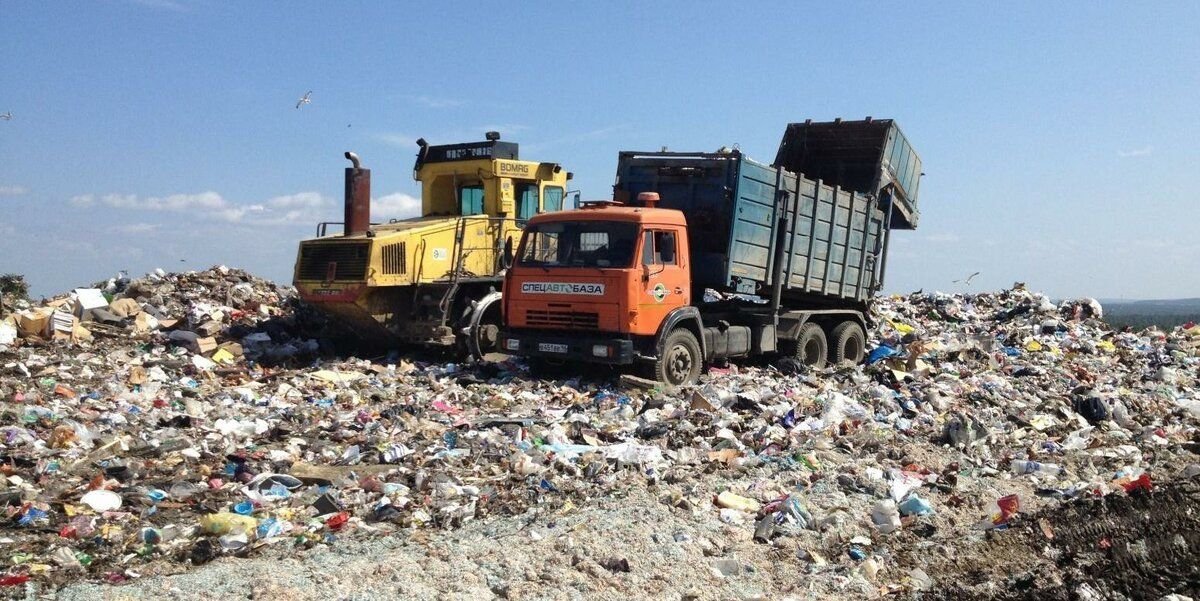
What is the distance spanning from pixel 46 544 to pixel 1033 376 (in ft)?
31.7

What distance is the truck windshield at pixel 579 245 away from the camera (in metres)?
9.11

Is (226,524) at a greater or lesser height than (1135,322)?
lesser

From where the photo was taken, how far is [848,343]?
12562 millimetres

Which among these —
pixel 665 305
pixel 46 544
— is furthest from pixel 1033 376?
pixel 46 544

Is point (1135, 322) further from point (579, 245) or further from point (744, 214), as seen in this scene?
point (579, 245)

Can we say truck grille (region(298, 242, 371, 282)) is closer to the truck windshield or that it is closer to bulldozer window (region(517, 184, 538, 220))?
the truck windshield

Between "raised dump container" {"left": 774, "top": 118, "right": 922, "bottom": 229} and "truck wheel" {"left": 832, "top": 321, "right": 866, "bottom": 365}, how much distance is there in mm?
1692

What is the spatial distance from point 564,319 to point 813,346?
12.5ft

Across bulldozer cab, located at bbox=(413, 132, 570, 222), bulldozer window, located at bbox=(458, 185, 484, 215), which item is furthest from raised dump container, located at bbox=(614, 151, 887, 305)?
bulldozer window, located at bbox=(458, 185, 484, 215)

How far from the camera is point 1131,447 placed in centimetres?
715

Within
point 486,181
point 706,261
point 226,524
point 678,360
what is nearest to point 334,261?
point 486,181

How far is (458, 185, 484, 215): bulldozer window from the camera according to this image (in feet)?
37.4

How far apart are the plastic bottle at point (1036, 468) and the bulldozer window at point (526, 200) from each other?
256 inches

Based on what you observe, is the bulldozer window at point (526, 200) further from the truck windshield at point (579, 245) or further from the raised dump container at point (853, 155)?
the raised dump container at point (853, 155)
